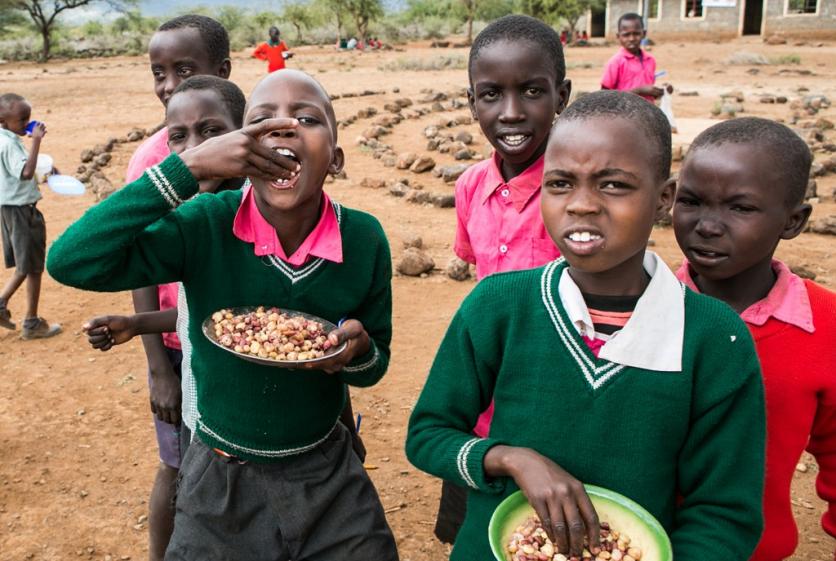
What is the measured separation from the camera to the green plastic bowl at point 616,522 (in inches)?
54.7

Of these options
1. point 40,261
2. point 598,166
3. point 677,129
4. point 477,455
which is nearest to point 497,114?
point 598,166

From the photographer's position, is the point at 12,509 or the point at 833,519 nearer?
the point at 833,519

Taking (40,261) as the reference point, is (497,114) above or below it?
above

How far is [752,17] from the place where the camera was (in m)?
31.6

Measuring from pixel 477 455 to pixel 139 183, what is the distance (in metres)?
0.91

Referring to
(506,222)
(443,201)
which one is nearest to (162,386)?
(506,222)

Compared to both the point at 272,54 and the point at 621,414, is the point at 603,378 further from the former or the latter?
the point at 272,54

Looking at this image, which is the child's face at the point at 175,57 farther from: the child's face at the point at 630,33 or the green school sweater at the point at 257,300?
the child's face at the point at 630,33

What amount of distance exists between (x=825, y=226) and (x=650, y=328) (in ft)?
18.6

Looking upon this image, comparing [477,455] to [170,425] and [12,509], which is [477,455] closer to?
[170,425]

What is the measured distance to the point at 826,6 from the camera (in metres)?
27.2

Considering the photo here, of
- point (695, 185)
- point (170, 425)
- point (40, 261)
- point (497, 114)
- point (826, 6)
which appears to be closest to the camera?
point (695, 185)

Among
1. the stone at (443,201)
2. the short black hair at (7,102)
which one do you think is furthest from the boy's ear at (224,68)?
the stone at (443,201)

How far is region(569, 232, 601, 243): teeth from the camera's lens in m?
1.50
